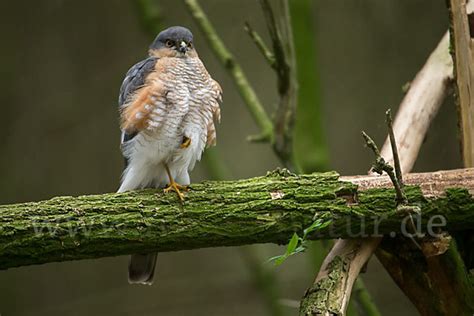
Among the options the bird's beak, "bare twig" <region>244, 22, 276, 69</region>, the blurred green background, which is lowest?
the blurred green background

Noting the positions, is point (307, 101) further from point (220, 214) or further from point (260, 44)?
point (220, 214)

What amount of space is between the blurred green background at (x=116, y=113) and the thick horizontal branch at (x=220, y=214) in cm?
199

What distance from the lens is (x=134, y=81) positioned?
94.6 inches

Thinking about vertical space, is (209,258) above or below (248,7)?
below

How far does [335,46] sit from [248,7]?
1.77 feet

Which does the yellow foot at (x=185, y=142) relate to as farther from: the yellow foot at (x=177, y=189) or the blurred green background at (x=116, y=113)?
the blurred green background at (x=116, y=113)

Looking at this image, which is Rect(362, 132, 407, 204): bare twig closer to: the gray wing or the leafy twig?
the leafy twig

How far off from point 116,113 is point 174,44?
165 centimetres

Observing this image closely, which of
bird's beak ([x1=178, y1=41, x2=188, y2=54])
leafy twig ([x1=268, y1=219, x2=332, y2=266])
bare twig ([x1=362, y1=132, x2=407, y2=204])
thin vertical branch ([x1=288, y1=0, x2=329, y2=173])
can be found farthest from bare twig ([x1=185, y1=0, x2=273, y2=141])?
bare twig ([x1=362, y1=132, x2=407, y2=204])

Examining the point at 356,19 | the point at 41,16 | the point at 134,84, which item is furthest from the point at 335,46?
the point at 134,84

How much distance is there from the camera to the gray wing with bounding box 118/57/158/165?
7.79 feet

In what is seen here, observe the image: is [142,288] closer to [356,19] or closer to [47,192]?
[47,192]

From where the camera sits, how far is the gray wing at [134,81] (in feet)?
7.79

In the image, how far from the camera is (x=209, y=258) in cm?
417
